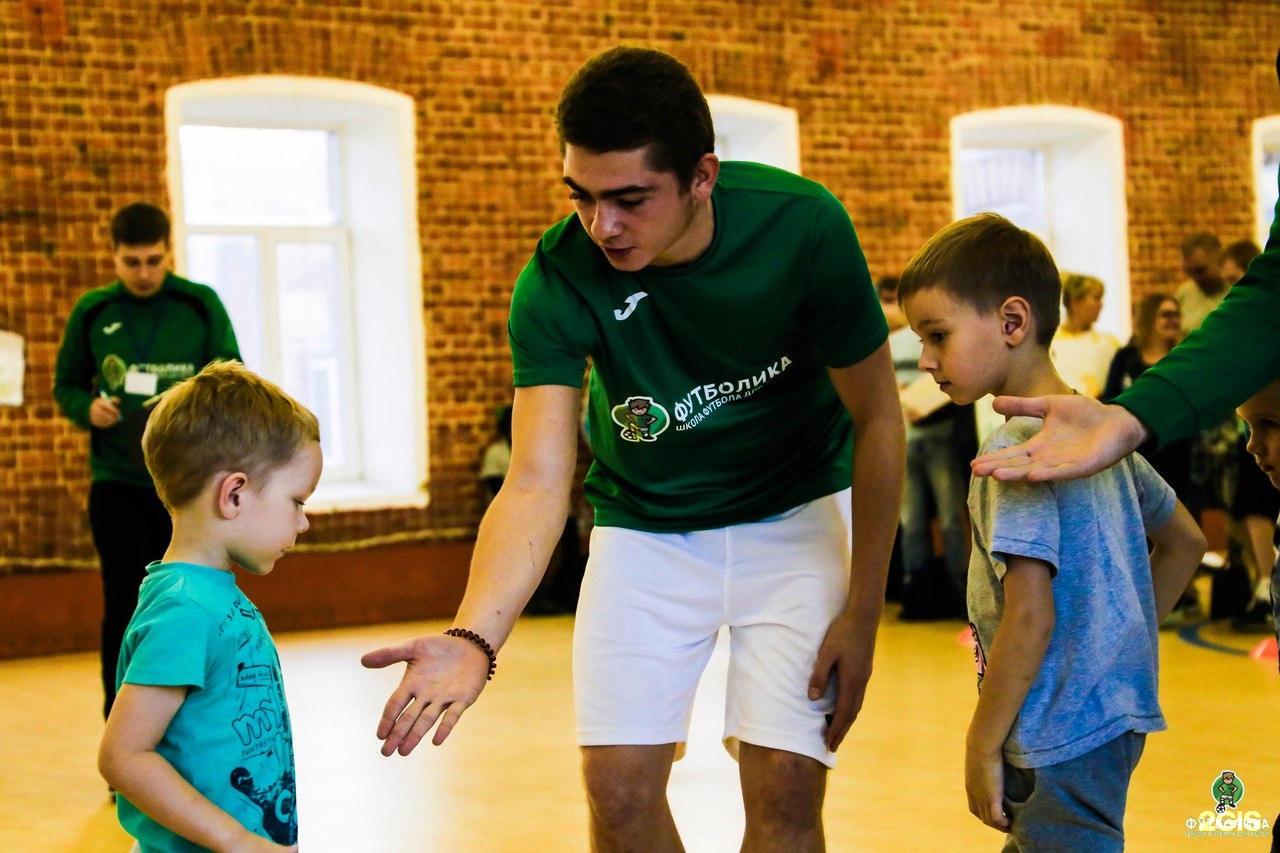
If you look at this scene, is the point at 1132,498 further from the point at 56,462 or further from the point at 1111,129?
the point at 1111,129

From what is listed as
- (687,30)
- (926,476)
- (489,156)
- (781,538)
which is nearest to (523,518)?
(781,538)

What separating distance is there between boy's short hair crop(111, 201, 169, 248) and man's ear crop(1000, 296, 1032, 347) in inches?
126

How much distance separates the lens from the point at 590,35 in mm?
9102

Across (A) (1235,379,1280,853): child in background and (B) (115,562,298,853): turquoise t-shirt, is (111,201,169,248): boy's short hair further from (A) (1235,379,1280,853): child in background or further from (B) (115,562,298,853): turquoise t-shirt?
(A) (1235,379,1280,853): child in background

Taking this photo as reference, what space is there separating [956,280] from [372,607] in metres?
6.55

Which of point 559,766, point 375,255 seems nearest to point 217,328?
point 559,766

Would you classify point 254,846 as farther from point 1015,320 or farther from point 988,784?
point 1015,320

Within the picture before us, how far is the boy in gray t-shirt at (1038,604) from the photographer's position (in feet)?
7.08

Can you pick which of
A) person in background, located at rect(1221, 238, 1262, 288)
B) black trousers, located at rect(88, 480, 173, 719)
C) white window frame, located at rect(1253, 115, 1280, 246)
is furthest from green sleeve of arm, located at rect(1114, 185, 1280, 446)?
white window frame, located at rect(1253, 115, 1280, 246)

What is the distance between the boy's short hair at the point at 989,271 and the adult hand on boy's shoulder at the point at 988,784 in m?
0.64

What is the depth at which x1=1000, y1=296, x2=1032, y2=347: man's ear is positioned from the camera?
2.31 metres

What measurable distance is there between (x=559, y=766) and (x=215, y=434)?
9.67ft

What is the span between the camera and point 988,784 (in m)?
2.20

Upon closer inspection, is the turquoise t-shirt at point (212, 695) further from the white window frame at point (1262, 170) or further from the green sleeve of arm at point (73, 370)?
the white window frame at point (1262, 170)
